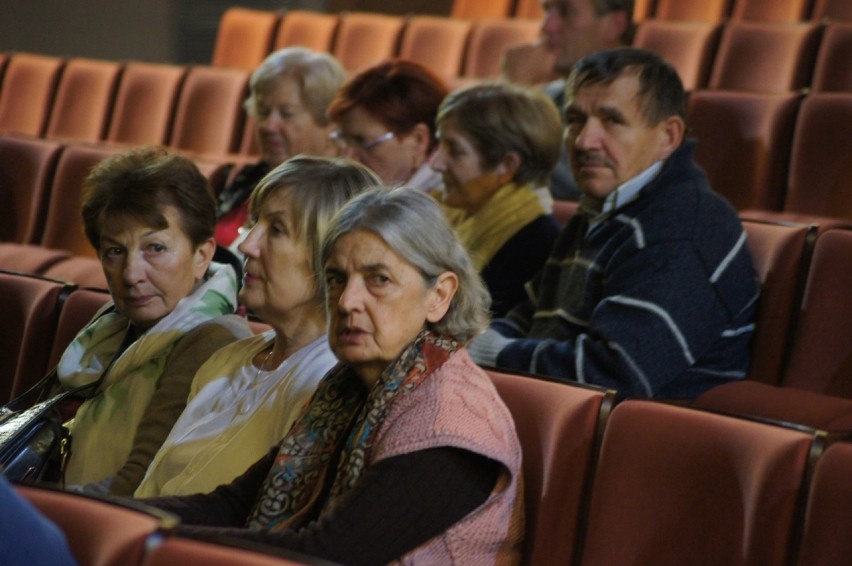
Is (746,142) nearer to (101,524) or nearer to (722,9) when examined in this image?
(722,9)

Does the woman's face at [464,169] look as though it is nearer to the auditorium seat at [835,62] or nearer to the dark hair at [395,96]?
the dark hair at [395,96]

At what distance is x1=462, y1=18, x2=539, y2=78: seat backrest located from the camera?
2064mm

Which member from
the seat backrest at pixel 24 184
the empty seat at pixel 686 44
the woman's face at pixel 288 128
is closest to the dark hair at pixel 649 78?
the woman's face at pixel 288 128

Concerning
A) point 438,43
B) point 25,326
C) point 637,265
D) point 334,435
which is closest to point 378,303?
point 334,435

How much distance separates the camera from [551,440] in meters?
0.73

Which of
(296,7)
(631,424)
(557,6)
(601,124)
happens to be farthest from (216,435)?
(296,7)

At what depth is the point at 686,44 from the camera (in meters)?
1.86

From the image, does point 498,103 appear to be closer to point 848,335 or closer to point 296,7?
point 848,335

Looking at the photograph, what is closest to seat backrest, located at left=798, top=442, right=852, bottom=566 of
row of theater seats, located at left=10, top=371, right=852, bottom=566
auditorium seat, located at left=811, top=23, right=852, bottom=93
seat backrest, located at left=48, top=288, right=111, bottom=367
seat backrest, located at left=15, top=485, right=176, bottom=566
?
row of theater seats, located at left=10, top=371, right=852, bottom=566

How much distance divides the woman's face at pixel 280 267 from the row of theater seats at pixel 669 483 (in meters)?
0.15

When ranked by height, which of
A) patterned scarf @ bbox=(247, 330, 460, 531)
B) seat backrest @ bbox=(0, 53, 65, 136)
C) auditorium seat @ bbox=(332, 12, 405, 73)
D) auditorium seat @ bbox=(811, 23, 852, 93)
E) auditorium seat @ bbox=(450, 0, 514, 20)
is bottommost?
seat backrest @ bbox=(0, 53, 65, 136)

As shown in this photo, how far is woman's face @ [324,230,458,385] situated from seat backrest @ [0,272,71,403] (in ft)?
1.63

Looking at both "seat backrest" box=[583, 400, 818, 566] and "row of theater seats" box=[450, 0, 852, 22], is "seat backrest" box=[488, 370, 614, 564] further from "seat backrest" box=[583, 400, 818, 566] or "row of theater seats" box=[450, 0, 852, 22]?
"row of theater seats" box=[450, 0, 852, 22]

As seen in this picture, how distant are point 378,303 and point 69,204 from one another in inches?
42.3
